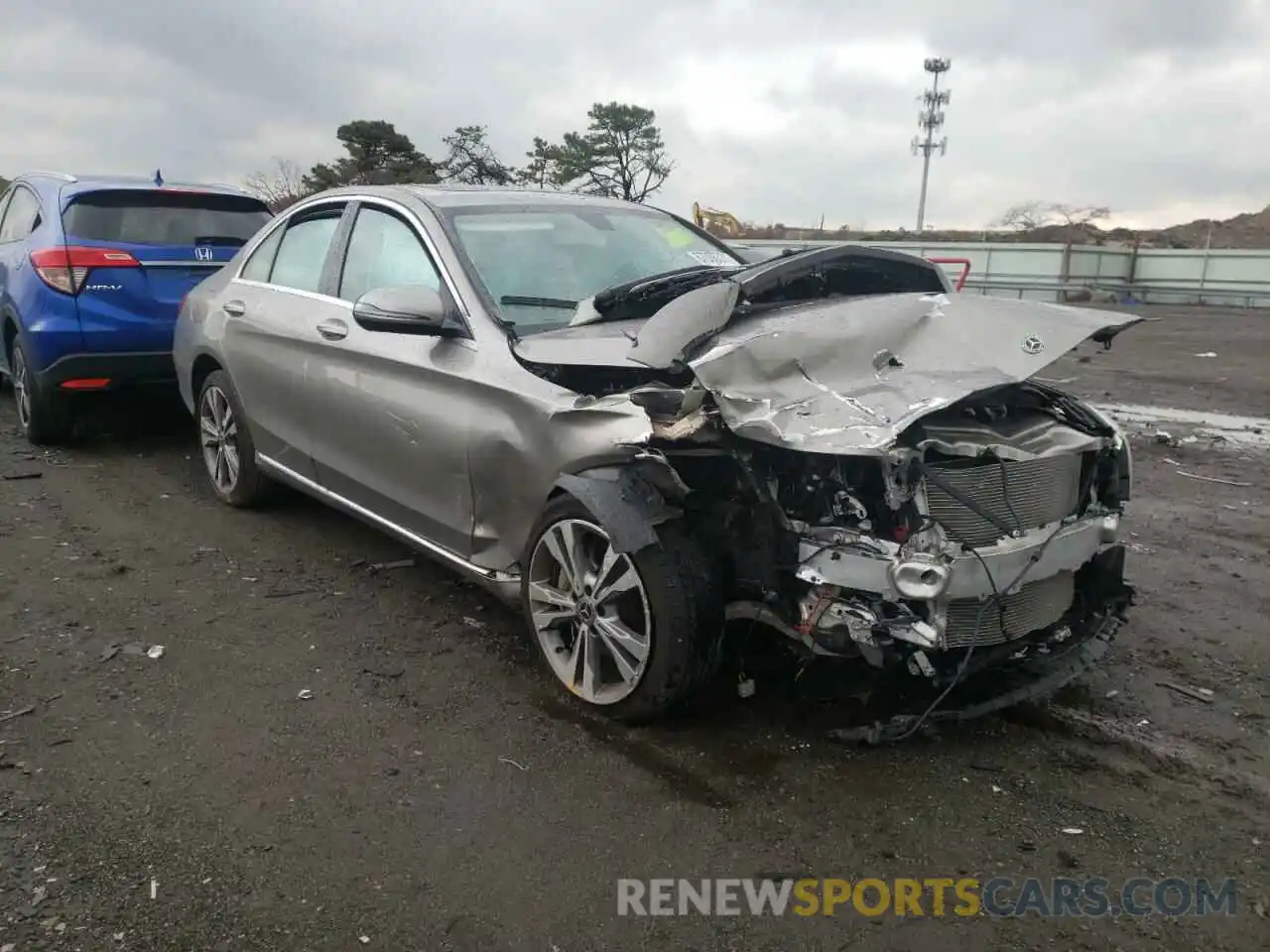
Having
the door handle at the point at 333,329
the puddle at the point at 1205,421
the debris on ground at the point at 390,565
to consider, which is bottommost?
the debris on ground at the point at 390,565

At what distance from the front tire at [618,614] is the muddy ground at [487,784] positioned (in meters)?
0.16

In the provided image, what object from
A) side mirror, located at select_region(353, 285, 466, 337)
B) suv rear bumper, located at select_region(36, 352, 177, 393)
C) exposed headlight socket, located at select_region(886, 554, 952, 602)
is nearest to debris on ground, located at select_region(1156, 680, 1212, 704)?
exposed headlight socket, located at select_region(886, 554, 952, 602)

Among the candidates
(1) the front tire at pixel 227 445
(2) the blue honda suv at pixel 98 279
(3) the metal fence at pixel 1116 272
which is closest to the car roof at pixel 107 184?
(2) the blue honda suv at pixel 98 279

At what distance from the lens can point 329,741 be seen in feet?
10.4

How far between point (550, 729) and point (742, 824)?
79 cm

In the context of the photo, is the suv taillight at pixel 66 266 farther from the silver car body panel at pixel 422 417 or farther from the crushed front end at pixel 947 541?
the crushed front end at pixel 947 541

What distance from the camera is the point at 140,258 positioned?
650 cm

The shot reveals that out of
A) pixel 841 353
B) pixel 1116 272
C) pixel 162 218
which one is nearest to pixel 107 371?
pixel 162 218

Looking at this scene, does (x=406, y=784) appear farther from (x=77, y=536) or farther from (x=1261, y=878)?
(x=77, y=536)

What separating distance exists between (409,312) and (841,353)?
158cm

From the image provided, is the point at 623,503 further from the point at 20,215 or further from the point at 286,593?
the point at 20,215

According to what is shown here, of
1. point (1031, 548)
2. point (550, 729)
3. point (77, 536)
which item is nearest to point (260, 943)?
point (550, 729)

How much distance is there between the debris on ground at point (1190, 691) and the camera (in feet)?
11.3
